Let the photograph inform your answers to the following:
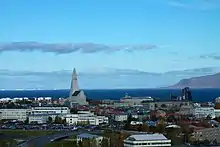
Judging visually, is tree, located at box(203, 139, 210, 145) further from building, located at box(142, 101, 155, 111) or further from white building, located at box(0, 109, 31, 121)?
building, located at box(142, 101, 155, 111)

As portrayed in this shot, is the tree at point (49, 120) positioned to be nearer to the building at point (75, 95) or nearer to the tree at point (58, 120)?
the tree at point (58, 120)

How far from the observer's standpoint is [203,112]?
38.3m

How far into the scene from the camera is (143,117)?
34594mm

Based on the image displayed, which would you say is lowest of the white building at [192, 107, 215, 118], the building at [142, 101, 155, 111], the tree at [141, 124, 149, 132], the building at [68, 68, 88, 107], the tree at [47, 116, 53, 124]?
the tree at [141, 124, 149, 132]

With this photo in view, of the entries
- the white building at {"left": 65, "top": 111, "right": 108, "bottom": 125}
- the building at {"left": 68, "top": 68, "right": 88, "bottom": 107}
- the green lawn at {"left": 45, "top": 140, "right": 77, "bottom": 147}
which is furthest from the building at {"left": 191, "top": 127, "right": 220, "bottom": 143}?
the building at {"left": 68, "top": 68, "right": 88, "bottom": 107}

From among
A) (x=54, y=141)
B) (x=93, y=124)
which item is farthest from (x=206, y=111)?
(x=54, y=141)

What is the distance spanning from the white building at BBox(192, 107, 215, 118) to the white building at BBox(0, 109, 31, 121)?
12447 millimetres

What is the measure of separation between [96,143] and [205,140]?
494cm

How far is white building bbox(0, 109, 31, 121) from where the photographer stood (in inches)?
1479

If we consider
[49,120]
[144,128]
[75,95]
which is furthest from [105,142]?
[75,95]

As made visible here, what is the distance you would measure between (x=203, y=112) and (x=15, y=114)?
45.6 feet

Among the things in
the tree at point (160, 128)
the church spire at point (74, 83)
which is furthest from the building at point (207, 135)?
the church spire at point (74, 83)

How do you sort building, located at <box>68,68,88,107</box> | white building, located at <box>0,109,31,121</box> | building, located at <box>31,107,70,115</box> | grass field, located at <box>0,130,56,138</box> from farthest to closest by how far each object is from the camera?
building, located at <box>68,68,88,107</box>
building, located at <box>31,107,70,115</box>
white building, located at <box>0,109,31,121</box>
grass field, located at <box>0,130,56,138</box>

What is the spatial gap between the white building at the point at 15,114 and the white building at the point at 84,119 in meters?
4.29
